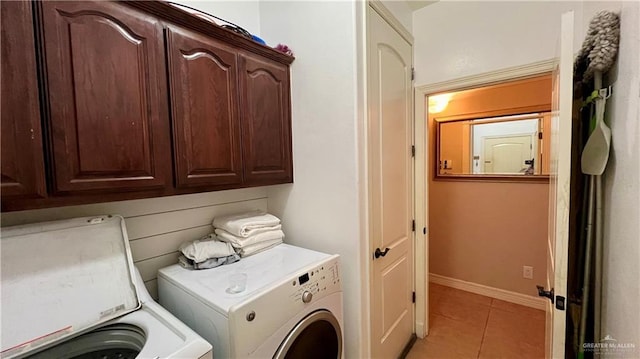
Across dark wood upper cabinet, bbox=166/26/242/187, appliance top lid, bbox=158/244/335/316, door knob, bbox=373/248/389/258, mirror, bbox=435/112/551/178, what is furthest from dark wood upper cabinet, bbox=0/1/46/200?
mirror, bbox=435/112/551/178

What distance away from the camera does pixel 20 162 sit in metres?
0.76

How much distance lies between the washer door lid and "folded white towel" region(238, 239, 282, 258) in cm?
47

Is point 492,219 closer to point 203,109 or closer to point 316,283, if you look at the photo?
point 316,283

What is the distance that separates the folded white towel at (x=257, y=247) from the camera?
139 centimetres

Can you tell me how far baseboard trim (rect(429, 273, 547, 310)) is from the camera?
2.46 m

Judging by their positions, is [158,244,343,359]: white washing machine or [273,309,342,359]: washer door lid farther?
[273,309,342,359]: washer door lid

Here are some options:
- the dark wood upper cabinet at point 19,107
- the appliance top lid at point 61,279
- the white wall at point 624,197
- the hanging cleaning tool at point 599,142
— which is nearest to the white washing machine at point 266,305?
the appliance top lid at point 61,279

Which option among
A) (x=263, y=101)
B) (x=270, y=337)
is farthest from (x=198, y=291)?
(x=263, y=101)

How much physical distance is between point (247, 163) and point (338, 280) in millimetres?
771

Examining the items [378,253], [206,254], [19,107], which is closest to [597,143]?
[378,253]

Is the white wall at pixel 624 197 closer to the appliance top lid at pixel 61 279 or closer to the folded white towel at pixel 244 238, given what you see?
the folded white towel at pixel 244 238

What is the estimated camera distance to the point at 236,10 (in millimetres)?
1644

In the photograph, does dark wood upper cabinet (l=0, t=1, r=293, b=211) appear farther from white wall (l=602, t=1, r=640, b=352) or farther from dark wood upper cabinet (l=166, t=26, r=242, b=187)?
white wall (l=602, t=1, r=640, b=352)

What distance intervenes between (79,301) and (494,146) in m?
3.23
